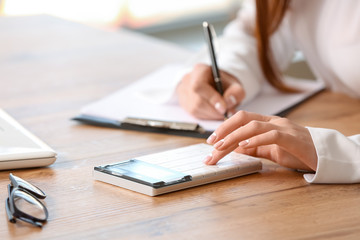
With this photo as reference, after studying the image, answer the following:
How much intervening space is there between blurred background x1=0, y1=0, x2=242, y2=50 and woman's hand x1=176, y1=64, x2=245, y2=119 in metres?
3.43

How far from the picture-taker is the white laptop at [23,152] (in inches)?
41.1

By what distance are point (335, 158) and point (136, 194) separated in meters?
0.31

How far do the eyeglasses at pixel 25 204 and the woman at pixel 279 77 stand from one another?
0.27m

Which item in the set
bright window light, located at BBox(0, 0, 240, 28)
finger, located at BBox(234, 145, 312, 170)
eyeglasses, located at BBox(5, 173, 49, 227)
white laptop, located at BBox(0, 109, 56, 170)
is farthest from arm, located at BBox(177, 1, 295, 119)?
bright window light, located at BBox(0, 0, 240, 28)

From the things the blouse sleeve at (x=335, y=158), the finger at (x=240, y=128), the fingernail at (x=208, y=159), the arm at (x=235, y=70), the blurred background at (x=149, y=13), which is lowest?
the blouse sleeve at (x=335, y=158)

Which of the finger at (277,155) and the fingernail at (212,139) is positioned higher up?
the fingernail at (212,139)

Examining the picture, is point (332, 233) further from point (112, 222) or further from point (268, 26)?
point (268, 26)

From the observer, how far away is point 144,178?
3.05 ft

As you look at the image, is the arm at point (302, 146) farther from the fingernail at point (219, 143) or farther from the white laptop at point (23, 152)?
the white laptop at point (23, 152)

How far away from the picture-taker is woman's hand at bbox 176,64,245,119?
1.29 m

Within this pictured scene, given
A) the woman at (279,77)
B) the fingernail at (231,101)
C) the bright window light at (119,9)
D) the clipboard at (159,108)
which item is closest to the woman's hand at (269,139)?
the woman at (279,77)

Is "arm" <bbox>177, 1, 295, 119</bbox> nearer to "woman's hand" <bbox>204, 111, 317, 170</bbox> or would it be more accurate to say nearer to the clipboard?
the clipboard

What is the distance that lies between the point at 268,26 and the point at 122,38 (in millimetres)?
743


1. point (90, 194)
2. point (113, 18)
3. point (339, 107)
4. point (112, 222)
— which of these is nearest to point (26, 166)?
point (90, 194)
